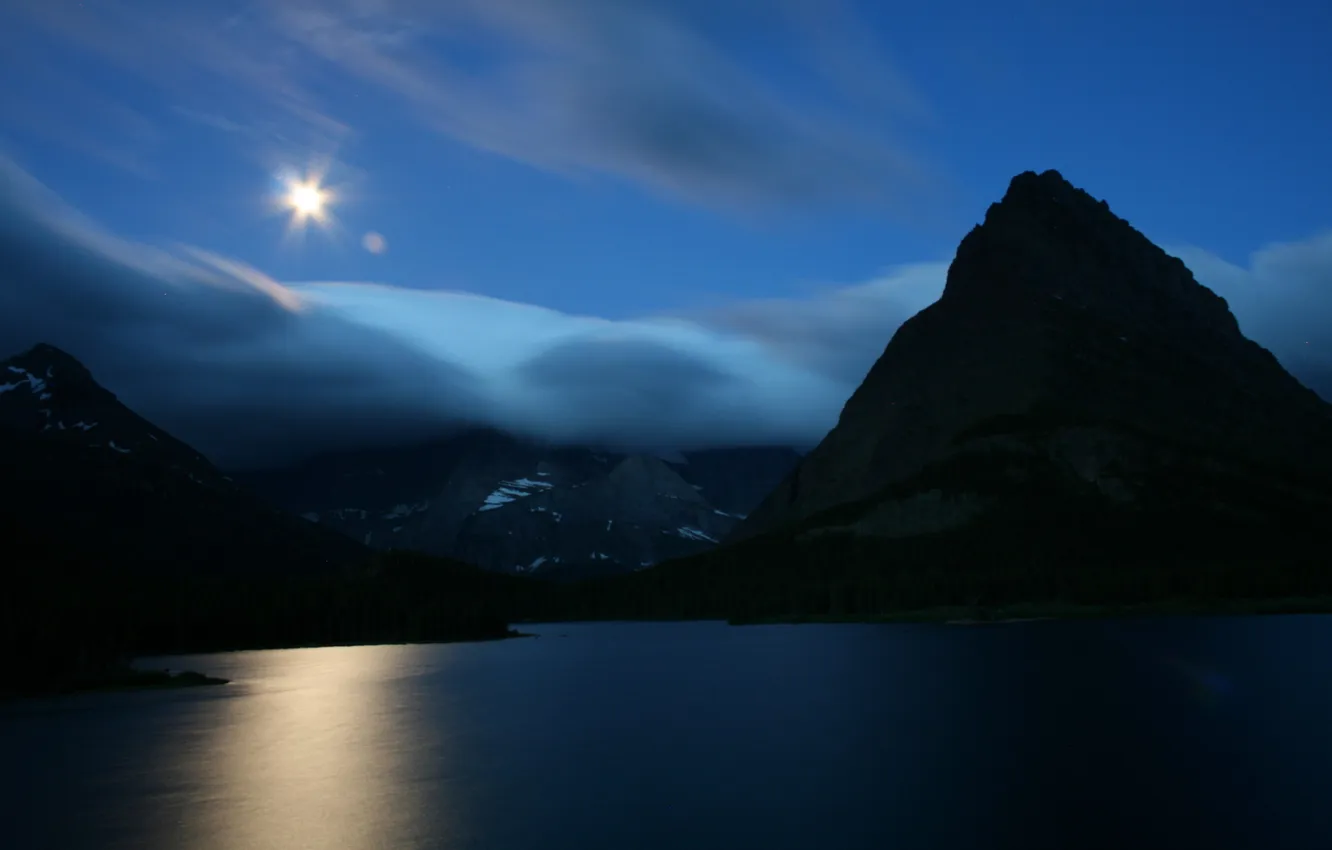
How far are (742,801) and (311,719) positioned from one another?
68417 mm

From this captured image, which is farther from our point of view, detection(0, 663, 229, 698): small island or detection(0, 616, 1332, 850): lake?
detection(0, 663, 229, 698): small island

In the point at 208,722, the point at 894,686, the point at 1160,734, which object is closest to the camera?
the point at 1160,734

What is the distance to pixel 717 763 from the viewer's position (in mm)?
72375

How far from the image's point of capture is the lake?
2079 inches

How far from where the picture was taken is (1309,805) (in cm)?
5394

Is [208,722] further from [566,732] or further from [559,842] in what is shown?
[559,842]

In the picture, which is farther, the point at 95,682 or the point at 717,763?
the point at 95,682

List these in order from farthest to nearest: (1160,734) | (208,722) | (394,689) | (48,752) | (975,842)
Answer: (394,689)
(208,722)
(48,752)
(1160,734)
(975,842)

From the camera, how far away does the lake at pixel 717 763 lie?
173ft

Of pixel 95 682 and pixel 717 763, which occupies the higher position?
pixel 95 682

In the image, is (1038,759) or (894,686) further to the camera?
(894,686)

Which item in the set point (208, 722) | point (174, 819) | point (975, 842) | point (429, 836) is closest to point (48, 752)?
point (208, 722)

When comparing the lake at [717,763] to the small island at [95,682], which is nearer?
the lake at [717,763]

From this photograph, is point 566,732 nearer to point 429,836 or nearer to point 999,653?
point 429,836
